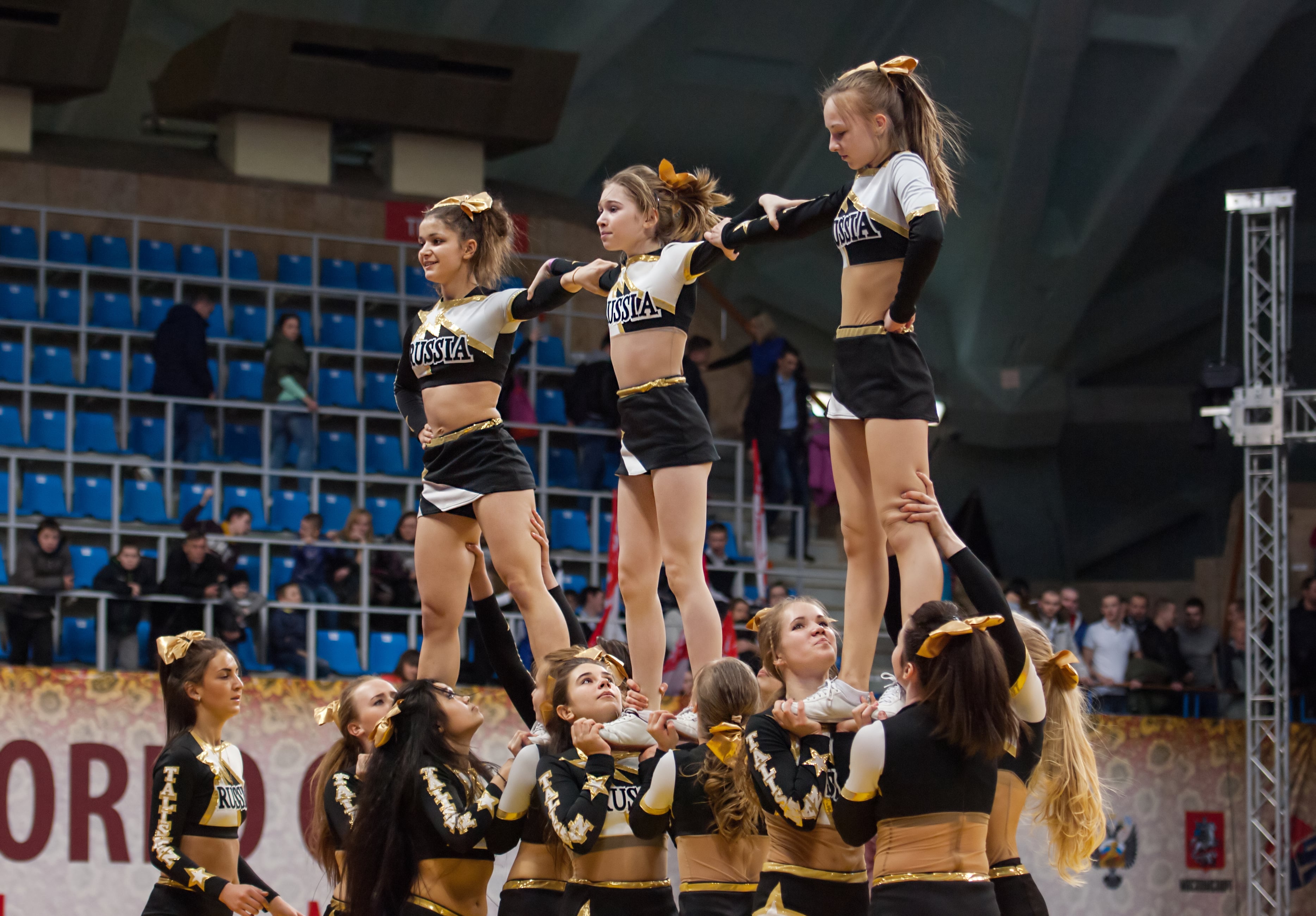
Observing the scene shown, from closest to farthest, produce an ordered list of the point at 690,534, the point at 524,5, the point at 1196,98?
the point at 690,534
the point at 1196,98
the point at 524,5

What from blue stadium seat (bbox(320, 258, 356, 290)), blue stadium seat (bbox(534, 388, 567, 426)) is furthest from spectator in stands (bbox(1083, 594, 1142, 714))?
blue stadium seat (bbox(320, 258, 356, 290))

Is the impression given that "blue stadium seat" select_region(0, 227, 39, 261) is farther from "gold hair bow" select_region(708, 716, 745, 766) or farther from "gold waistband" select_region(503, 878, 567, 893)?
"gold hair bow" select_region(708, 716, 745, 766)

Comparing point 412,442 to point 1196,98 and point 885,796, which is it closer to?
point 1196,98

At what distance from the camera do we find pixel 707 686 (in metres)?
4.45

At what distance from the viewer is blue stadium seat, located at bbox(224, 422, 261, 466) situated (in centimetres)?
1238

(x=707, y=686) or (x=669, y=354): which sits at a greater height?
(x=669, y=354)

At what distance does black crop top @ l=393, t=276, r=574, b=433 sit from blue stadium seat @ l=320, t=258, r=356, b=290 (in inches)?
344

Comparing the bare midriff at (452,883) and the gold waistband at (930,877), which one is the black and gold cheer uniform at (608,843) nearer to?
the bare midriff at (452,883)

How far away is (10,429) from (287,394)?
1854 mm

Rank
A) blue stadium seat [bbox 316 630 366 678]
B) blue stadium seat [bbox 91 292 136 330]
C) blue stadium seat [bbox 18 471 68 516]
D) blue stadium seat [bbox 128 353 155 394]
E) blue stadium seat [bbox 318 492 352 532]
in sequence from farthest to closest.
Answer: blue stadium seat [bbox 91 292 136 330] < blue stadium seat [bbox 128 353 155 394] < blue stadium seat [bbox 318 492 352 532] < blue stadium seat [bbox 18 471 68 516] < blue stadium seat [bbox 316 630 366 678]

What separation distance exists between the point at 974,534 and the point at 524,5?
241 inches

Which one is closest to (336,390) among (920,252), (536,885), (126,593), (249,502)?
(249,502)

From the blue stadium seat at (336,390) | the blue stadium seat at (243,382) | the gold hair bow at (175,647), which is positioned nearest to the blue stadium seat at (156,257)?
the blue stadium seat at (243,382)

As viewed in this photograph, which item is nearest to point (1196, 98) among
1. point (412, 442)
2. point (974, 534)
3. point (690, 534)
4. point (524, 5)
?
point (974, 534)
